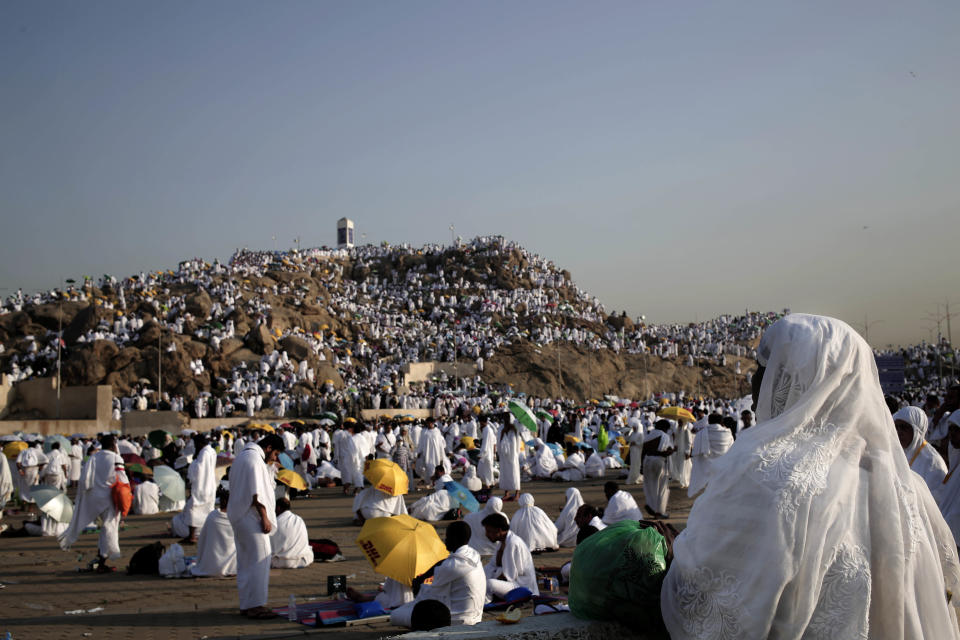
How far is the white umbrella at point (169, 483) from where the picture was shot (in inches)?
467

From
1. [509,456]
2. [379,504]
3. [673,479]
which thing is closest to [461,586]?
[379,504]

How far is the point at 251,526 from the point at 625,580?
4.98 meters

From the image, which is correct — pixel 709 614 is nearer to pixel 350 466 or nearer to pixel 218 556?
pixel 218 556

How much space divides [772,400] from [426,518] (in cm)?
979

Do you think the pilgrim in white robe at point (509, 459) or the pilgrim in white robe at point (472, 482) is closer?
the pilgrim in white robe at point (509, 459)

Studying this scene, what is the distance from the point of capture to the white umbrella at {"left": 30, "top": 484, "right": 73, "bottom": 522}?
11.0 m

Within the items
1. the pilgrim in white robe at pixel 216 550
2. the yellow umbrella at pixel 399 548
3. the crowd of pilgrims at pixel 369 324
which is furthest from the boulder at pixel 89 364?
the yellow umbrella at pixel 399 548

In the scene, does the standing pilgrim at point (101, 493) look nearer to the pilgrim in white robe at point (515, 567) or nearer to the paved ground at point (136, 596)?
the paved ground at point (136, 596)

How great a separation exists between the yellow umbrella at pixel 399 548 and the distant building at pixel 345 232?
89.0 m

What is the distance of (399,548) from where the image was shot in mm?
5918

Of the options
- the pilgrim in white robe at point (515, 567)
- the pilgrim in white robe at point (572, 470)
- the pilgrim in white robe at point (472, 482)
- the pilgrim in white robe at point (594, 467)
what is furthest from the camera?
the pilgrim in white robe at point (594, 467)

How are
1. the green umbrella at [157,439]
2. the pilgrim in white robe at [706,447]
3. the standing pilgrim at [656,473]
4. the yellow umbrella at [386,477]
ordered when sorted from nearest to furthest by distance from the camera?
the yellow umbrella at [386,477], the standing pilgrim at [656,473], the pilgrim in white robe at [706,447], the green umbrella at [157,439]

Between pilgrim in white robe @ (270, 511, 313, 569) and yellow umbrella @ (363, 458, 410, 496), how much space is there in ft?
5.93

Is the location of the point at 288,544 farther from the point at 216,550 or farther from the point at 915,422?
the point at 915,422
